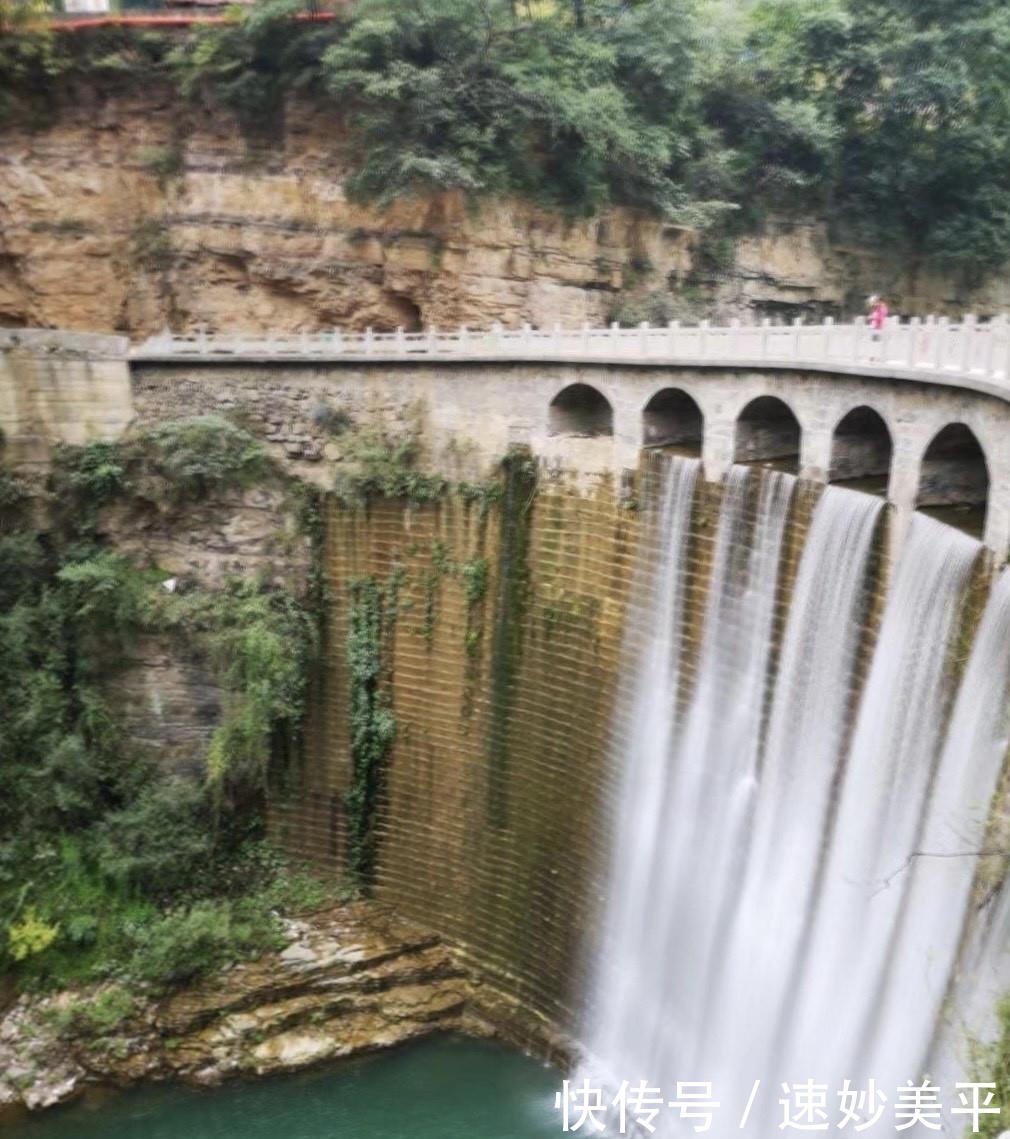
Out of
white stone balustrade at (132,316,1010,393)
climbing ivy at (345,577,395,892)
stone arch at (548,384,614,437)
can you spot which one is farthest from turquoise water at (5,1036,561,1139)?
white stone balustrade at (132,316,1010,393)

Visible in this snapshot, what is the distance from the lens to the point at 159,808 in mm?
20391

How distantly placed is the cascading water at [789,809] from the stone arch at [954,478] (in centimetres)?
74

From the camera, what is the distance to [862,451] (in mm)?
15961

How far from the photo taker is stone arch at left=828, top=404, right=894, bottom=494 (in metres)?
15.5

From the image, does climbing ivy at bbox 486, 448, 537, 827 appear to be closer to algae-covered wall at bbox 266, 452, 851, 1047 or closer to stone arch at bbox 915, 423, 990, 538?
algae-covered wall at bbox 266, 452, 851, 1047

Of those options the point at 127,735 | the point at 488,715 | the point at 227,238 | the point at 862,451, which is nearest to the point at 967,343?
the point at 862,451

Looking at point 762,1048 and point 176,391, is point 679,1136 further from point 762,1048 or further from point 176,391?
point 176,391

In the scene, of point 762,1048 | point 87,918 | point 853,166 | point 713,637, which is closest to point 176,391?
point 87,918

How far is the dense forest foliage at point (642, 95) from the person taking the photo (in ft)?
72.9

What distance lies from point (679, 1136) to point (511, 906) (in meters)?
5.25

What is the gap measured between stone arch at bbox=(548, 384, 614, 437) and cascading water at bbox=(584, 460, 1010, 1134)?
9.25 ft

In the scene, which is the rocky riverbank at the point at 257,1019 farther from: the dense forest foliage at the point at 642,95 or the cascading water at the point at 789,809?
the dense forest foliage at the point at 642,95

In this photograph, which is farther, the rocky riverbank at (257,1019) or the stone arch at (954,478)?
the rocky riverbank at (257,1019)

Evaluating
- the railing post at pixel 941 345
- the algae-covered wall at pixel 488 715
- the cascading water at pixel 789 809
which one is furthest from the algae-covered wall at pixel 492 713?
the railing post at pixel 941 345
